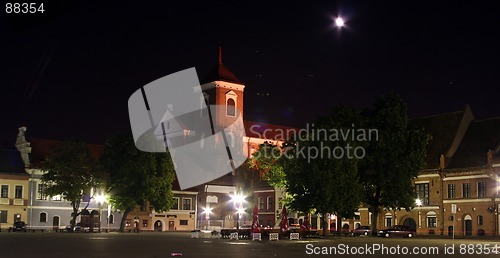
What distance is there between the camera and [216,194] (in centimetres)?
11425

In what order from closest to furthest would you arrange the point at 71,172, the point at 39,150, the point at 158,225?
the point at 71,172
the point at 39,150
the point at 158,225

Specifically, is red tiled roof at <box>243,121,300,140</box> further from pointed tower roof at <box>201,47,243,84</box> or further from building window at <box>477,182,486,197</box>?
building window at <box>477,182,486,197</box>

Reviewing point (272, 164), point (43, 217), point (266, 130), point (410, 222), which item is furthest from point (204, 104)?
point (410, 222)

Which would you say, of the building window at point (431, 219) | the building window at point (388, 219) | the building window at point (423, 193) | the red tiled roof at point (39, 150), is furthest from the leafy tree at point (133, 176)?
the building window at point (431, 219)

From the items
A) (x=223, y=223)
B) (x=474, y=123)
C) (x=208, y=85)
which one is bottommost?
(x=223, y=223)

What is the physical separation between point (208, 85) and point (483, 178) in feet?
239

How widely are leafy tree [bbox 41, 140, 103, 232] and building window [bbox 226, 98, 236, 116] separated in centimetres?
5214

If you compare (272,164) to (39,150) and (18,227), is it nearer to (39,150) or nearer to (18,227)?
(18,227)

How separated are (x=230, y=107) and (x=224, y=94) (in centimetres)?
289

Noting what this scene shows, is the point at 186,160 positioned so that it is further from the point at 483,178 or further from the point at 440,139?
the point at 483,178

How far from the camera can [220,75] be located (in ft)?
460

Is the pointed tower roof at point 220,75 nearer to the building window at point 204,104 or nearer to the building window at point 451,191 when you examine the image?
the building window at point 204,104

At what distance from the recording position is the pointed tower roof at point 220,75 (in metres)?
140

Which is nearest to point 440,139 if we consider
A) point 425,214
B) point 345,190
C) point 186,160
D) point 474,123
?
point 474,123
